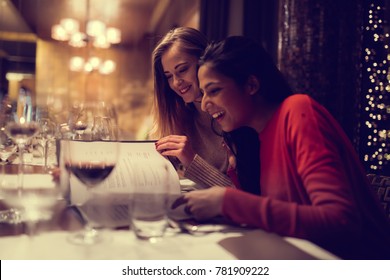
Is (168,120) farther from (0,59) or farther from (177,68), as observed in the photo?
(0,59)

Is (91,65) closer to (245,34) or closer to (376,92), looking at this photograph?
(245,34)

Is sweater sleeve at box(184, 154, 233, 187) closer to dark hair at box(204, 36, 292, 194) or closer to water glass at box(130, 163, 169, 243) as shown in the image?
dark hair at box(204, 36, 292, 194)

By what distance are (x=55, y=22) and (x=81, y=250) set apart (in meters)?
7.16

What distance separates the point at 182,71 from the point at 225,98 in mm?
553

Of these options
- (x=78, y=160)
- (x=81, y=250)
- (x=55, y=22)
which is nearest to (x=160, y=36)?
(x=78, y=160)

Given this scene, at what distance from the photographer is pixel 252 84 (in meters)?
1.04

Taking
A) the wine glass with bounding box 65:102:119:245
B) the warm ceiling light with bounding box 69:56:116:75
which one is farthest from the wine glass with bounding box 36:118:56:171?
the warm ceiling light with bounding box 69:56:116:75

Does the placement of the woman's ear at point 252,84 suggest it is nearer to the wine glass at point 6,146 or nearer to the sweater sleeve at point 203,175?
the sweater sleeve at point 203,175

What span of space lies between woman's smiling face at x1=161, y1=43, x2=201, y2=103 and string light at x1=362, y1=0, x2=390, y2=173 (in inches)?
38.0

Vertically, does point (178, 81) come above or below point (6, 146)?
above

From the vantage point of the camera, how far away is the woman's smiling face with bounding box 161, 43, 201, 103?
1.55 m

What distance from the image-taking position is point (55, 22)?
23.3 ft

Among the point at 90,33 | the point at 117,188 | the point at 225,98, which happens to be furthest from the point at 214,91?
the point at 90,33

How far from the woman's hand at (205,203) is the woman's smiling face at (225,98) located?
37 cm
